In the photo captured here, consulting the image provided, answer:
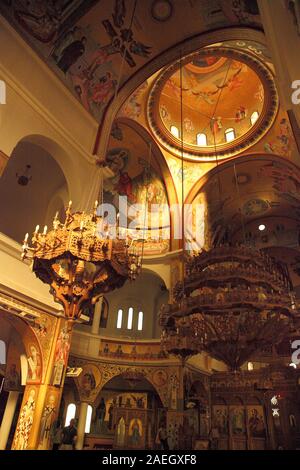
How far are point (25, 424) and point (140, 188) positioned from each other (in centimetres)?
988

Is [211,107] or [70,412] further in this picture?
[211,107]

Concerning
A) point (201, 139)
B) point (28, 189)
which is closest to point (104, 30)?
point (28, 189)

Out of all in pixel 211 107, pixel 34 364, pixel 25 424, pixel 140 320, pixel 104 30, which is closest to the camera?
pixel 25 424

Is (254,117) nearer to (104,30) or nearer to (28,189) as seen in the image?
(104,30)

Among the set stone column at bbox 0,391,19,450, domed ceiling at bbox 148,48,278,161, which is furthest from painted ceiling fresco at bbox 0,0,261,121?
stone column at bbox 0,391,19,450

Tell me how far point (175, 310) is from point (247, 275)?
5.05ft

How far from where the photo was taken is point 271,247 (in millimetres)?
17188

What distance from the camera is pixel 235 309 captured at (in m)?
5.95

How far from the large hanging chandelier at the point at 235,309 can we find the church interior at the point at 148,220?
0.12 ft

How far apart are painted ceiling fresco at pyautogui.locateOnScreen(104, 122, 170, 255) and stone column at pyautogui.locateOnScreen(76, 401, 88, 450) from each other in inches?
245

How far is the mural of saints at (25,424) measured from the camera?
6.37 m

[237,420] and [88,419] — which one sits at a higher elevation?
[237,420]

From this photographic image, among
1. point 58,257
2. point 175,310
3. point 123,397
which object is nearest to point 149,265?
point 123,397

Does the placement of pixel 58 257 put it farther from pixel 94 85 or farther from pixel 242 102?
pixel 242 102
